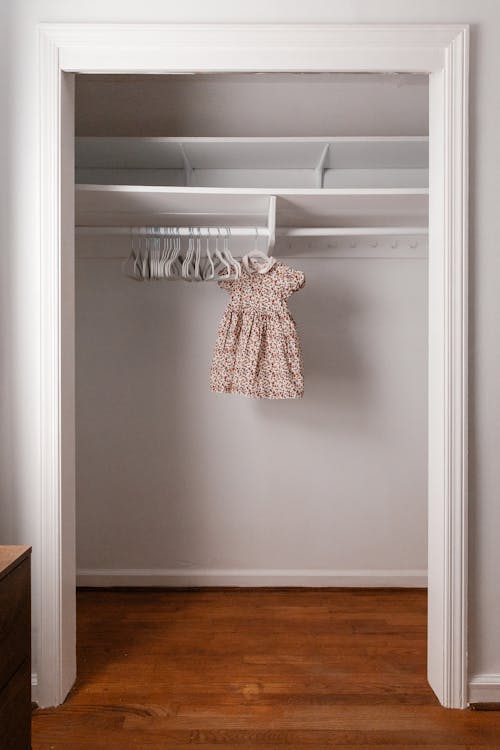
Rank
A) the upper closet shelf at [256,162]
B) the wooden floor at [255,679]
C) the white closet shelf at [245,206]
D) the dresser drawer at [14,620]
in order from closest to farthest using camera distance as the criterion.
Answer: the dresser drawer at [14,620] < the wooden floor at [255,679] < the white closet shelf at [245,206] < the upper closet shelf at [256,162]

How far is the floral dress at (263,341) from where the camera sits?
7.71 ft

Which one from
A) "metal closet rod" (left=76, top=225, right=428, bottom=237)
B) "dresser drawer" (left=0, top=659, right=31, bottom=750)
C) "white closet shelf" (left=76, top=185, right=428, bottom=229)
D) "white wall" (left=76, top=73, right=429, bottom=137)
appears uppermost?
"white wall" (left=76, top=73, right=429, bottom=137)

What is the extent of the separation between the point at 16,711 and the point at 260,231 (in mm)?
1946

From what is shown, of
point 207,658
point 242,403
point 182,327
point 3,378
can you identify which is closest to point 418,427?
point 242,403

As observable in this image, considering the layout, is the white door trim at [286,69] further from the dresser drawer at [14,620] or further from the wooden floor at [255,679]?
the dresser drawer at [14,620]

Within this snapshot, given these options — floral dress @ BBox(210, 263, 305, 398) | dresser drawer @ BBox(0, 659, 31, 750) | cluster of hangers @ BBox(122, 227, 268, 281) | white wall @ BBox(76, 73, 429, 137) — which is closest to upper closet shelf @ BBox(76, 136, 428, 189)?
white wall @ BBox(76, 73, 429, 137)

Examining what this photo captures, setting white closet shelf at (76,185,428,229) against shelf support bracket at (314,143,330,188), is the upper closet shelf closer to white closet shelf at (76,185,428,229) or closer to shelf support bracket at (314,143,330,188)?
shelf support bracket at (314,143,330,188)

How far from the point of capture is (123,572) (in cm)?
281

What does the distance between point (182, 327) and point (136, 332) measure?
24cm

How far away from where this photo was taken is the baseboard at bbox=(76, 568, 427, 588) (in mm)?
2787

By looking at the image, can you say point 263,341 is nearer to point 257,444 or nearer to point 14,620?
point 257,444

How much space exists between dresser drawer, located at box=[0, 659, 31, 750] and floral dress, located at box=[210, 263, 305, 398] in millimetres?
1345

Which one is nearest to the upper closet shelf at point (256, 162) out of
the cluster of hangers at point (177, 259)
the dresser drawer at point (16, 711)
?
the cluster of hangers at point (177, 259)

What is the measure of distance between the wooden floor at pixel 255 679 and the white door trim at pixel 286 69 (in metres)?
0.14
